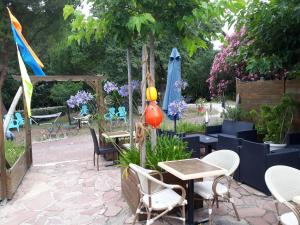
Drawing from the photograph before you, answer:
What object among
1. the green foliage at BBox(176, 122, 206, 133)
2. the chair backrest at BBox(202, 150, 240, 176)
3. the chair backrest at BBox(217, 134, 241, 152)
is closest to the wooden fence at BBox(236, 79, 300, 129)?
the green foliage at BBox(176, 122, 206, 133)

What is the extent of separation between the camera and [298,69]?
520 centimetres

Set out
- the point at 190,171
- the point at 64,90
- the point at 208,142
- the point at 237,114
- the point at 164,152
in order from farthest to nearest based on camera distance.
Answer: the point at 64,90, the point at 237,114, the point at 208,142, the point at 164,152, the point at 190,171

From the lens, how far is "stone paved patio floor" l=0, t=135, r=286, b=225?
3.72 meters

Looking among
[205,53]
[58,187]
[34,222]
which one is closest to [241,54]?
[58,187]

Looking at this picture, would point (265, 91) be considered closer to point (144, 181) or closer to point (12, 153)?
point (144, 181)

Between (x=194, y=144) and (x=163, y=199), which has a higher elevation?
(x=194, y=144)

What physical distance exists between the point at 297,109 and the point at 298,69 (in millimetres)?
1109

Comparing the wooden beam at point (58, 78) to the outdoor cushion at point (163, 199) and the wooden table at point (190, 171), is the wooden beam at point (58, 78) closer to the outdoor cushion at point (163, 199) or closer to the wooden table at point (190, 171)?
the wooden table at point (190, 171)

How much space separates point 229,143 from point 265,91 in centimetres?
282

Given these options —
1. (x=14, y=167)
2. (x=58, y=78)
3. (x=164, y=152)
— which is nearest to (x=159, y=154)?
(x=164, y=152)

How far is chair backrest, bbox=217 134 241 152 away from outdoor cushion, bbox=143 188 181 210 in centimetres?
181

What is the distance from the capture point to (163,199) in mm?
3178

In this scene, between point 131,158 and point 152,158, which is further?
point 131,158

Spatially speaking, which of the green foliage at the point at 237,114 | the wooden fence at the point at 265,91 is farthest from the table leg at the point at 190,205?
the green foliage at the point at 237,114
